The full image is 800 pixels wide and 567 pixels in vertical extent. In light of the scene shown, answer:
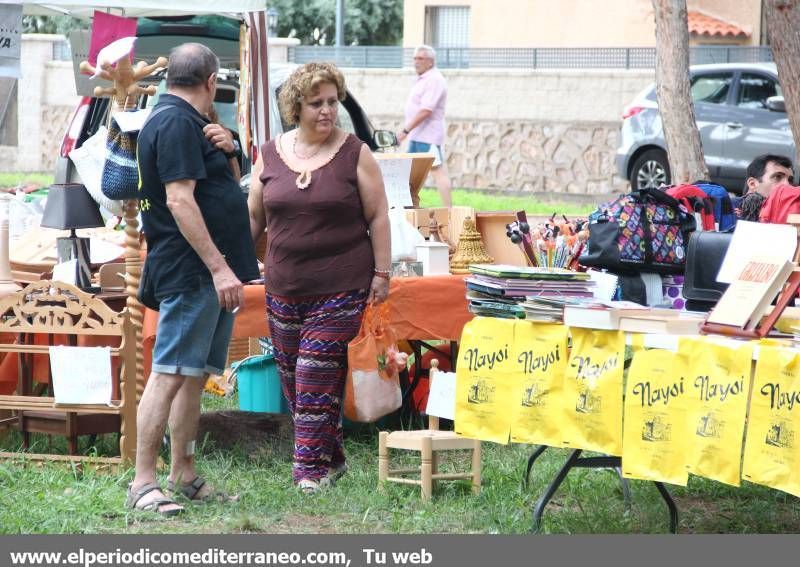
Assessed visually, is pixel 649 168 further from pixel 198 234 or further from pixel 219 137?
pixel 198 234

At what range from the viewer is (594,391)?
15.5 ft

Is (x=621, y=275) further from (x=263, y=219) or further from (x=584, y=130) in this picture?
(x=584, y=130)

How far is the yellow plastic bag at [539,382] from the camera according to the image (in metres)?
4.85

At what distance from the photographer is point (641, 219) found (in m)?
6.14

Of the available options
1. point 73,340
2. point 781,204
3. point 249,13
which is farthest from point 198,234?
point 249,13

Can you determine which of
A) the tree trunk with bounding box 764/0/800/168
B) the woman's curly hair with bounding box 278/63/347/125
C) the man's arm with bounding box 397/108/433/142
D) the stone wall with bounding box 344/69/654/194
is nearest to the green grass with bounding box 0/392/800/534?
the woman's curly hair with bounding box 278/63/347/125

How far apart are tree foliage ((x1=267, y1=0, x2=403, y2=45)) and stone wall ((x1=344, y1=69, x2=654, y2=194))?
35.2 feet

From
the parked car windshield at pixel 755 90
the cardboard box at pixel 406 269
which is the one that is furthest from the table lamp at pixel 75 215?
the parked car windshield at pixel 755 90

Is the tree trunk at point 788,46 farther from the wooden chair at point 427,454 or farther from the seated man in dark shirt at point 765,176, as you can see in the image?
the wooden chair at point 427,454

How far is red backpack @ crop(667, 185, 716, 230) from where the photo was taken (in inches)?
269

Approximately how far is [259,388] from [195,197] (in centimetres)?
174

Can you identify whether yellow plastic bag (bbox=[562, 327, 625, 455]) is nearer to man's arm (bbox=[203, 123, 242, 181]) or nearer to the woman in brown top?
the woman in brown top

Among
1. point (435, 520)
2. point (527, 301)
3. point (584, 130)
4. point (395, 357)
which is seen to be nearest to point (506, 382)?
point (527, 301)

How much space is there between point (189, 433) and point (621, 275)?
6.64 feet
